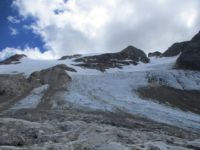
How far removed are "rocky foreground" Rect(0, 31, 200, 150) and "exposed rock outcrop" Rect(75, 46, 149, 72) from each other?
27 cm

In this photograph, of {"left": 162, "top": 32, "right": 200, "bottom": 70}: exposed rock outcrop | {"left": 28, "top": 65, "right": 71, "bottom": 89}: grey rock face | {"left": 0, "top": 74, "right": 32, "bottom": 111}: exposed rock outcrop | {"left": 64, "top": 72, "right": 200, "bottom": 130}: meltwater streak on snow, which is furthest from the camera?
{"left": 162, "top": 32, "right": 200, "bottom": 70}: exposed rock outcrop

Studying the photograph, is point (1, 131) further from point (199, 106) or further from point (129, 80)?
point (129, 80)

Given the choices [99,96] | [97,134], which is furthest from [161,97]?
[97,134]

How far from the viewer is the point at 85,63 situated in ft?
286

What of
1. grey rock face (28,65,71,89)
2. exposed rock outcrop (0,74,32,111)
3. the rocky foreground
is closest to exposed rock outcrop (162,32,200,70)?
the rocky foreground

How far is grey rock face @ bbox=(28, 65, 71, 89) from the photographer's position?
191 feet

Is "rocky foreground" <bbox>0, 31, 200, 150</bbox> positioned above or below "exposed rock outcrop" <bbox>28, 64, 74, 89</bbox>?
below

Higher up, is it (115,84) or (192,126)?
(115,84)

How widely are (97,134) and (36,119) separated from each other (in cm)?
725

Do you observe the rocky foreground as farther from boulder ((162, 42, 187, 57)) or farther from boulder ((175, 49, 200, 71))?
boulder ((162, 42, 187, 57))

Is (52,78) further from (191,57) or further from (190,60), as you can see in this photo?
(191,57)

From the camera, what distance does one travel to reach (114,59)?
9569cm

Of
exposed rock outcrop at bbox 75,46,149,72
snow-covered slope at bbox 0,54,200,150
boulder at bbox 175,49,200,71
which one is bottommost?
snow-covered slope at bbox 0,54,200,150

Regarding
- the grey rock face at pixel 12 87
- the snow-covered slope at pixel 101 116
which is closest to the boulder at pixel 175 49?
the snow-covered slope at pixel 101 116
